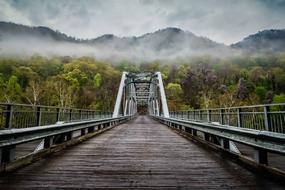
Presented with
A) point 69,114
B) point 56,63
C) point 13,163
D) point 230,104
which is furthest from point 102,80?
point 13,163

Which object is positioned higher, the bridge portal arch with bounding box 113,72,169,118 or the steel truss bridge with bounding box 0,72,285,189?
the bridge portal arch with bounding box 113,72,169,118

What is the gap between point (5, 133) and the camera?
10.1 ft

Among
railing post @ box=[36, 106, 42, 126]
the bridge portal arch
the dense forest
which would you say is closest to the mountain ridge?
the dense forest

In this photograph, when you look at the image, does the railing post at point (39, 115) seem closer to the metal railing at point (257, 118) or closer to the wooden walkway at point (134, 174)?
the wooden walkway at point (134, 174)

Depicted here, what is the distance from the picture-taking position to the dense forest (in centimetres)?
3747

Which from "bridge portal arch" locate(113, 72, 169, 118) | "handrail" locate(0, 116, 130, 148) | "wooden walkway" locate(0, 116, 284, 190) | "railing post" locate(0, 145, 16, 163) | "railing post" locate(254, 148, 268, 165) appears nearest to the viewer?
"wooden walkway" locate(0, 116, 284, 190)

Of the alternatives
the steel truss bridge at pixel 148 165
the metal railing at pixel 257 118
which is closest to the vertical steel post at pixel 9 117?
the steel truss bridge at pixel 148 165

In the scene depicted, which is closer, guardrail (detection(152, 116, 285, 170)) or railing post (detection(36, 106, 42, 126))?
guardrail (detection(152, 116, 285, 170))

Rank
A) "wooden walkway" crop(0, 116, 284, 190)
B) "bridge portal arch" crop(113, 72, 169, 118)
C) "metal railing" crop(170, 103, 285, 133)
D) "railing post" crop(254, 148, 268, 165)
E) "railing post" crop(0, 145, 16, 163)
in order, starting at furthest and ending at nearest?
"bridge portal arch" crop(113, 72, 169, 118)
"metal railing" crop(170, 103, 285, 133)
"railing post" crop(254, 148, 268, 165)
"railing post" crop(0, 145, 16, 163)
"wooden walkway" crop(0, 116, 284, 190)

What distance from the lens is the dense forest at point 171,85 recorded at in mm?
37469

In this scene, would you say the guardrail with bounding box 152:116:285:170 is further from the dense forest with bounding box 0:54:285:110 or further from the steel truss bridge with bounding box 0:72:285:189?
the dense forest with bounding box 0:54:285:110

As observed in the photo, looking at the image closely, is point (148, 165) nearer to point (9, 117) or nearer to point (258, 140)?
point (258, 140)

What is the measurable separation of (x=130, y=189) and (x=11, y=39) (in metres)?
Answer: 123

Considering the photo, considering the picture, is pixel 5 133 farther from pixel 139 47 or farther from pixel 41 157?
pixel 139 47
